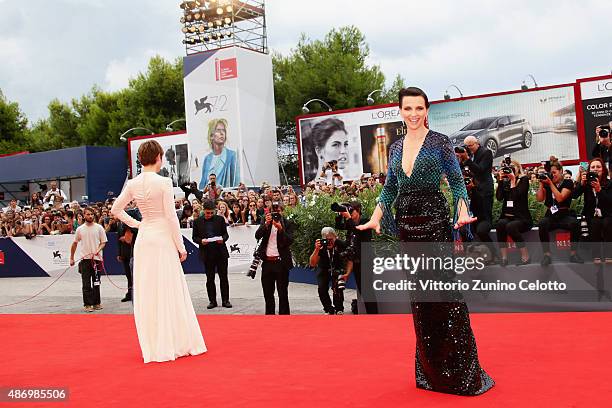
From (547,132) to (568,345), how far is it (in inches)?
776

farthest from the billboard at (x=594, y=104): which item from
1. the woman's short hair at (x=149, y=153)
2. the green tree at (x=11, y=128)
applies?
the green tree at (x=11, y=128)

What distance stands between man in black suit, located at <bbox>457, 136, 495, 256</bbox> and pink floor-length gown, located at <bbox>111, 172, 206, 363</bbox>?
13.5 ft

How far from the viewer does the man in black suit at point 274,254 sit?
30.5 ft

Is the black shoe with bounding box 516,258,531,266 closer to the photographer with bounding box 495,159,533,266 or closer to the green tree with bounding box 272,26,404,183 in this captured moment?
the photographer with bounding box 495,159,533,266

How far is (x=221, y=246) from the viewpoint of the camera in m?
10.9

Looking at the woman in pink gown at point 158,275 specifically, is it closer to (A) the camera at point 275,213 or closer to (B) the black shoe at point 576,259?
(A) the camera at point 275,213

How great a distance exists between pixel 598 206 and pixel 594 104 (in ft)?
52.2

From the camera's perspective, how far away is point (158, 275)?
5.97 m

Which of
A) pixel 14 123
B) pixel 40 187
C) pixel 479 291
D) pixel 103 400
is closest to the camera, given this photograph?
pixel 103 400

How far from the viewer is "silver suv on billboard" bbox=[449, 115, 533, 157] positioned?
2430cm

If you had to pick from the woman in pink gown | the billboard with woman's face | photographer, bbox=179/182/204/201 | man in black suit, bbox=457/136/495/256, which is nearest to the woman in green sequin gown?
the woman in pink gown

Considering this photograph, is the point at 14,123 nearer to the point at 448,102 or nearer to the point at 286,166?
the point at 286,166

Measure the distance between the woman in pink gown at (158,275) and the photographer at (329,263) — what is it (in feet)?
10.0

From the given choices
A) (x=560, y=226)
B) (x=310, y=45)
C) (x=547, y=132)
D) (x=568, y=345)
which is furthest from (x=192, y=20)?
(x=568, y=345)
